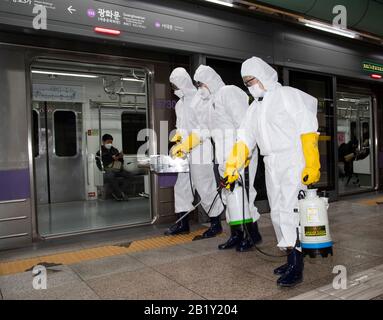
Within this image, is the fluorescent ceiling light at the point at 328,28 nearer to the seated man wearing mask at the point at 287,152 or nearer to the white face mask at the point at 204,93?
the white face mask at the point at 204,93

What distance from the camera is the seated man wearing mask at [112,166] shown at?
21.4ft

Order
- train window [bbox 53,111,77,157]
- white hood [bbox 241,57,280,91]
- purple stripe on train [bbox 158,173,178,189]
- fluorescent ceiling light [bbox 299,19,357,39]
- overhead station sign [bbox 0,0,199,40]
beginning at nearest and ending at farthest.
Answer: white hood [bbox 241,57,280,91] → overhead station sign [bbox 0,0,199,40] → purple stripe on train [bbox 158,173,178,189] → fluorescent ceiling light [bbox 299,19,357,39] → train window [bbox 53,111,77,157]

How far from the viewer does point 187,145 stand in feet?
13.0

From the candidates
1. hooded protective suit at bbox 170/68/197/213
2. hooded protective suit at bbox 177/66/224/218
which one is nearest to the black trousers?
hooded protective suit at bbox 170/68/197/213

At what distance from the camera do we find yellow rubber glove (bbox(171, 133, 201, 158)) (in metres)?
3.93

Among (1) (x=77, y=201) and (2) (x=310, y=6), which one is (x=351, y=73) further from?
(1) (x=77, y=201)

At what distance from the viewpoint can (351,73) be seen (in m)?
6.38

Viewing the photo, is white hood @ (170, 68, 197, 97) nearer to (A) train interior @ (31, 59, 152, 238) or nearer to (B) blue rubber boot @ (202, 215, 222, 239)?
(B) blue rubber boot @ (202, 215, 222, 239)

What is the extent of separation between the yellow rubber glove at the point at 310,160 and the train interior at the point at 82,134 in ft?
10.5

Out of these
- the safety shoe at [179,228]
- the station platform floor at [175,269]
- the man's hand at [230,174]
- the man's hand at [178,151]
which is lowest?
the station platform floor at [175,269]

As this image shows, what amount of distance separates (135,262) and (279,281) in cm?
127

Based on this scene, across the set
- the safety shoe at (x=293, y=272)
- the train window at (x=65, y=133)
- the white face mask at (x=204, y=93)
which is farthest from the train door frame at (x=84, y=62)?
the safety shoe at (x=293, y=272)
